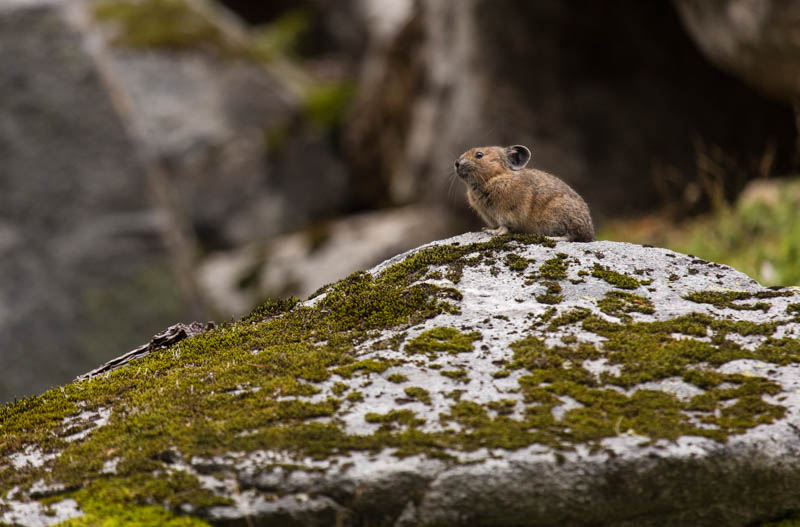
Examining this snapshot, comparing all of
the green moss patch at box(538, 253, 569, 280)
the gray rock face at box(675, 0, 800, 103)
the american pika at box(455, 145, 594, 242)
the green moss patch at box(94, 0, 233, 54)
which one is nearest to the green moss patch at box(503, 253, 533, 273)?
the green moss patch at box(538, 253, 569, 280)

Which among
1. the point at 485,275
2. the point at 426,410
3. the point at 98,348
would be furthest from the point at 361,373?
the point at 98,348

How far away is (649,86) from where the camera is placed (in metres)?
14.2

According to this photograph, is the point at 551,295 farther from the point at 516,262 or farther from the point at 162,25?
the point at 162,25

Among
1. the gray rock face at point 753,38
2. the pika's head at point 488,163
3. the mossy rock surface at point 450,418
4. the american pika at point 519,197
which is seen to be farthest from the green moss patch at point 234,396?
the gray rock face at point 753,38

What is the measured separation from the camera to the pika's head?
646 centimetres

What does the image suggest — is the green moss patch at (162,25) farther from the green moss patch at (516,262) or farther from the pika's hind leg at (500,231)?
the green moss patch at (516,262)

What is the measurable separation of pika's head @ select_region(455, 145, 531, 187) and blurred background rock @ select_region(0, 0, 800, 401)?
84cm

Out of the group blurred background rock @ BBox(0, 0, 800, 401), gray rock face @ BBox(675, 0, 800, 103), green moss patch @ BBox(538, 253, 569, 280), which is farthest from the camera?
blurred background rock @ BBox(0, 0, 800, 401)

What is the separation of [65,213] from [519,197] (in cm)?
755

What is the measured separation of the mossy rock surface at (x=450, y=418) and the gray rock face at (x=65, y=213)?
6.69 m

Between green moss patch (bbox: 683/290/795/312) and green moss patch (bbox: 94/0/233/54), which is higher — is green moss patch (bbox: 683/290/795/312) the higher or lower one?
the lower one

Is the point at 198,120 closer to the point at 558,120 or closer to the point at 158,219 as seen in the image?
the point at 158,219

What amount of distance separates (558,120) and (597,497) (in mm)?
11129

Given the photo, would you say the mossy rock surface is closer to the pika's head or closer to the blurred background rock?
the pika's head
